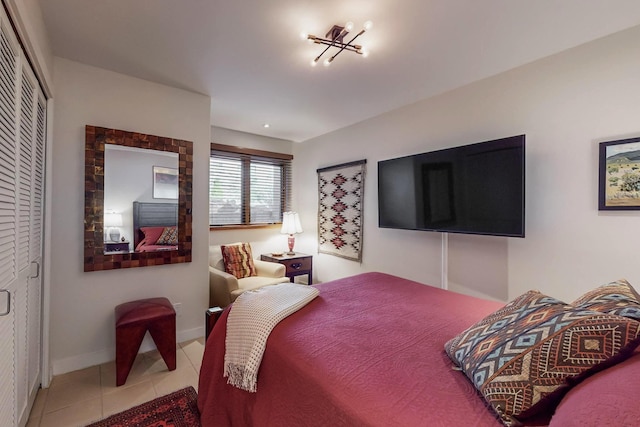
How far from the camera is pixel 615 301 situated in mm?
991

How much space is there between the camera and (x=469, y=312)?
162cm

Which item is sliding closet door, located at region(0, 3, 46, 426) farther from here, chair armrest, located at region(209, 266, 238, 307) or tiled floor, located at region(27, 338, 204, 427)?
chair armrest, located at region(209, 266, 238, 307)

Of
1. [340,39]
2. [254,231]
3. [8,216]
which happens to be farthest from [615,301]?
[254,231]

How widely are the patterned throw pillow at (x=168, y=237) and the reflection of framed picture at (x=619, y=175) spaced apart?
3305 millimetres

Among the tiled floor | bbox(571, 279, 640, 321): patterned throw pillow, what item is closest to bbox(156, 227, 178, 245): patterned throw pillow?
the tiled floor

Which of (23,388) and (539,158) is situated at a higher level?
(539,158)

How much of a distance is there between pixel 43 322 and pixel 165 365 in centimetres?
90

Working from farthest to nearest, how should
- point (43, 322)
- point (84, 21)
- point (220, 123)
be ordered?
point (220, 123)
point (43, 322)
point (84, 21)

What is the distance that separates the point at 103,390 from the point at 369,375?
209 cm

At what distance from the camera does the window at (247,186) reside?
3963 millimetres

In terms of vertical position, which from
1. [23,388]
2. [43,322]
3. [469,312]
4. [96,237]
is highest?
[96,237]

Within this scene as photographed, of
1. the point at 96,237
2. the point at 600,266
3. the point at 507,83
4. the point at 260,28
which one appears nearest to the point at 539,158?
the point at 507,83

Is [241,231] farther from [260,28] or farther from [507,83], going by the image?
[507,83]

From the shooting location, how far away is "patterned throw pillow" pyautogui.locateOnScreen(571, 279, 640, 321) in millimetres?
891
